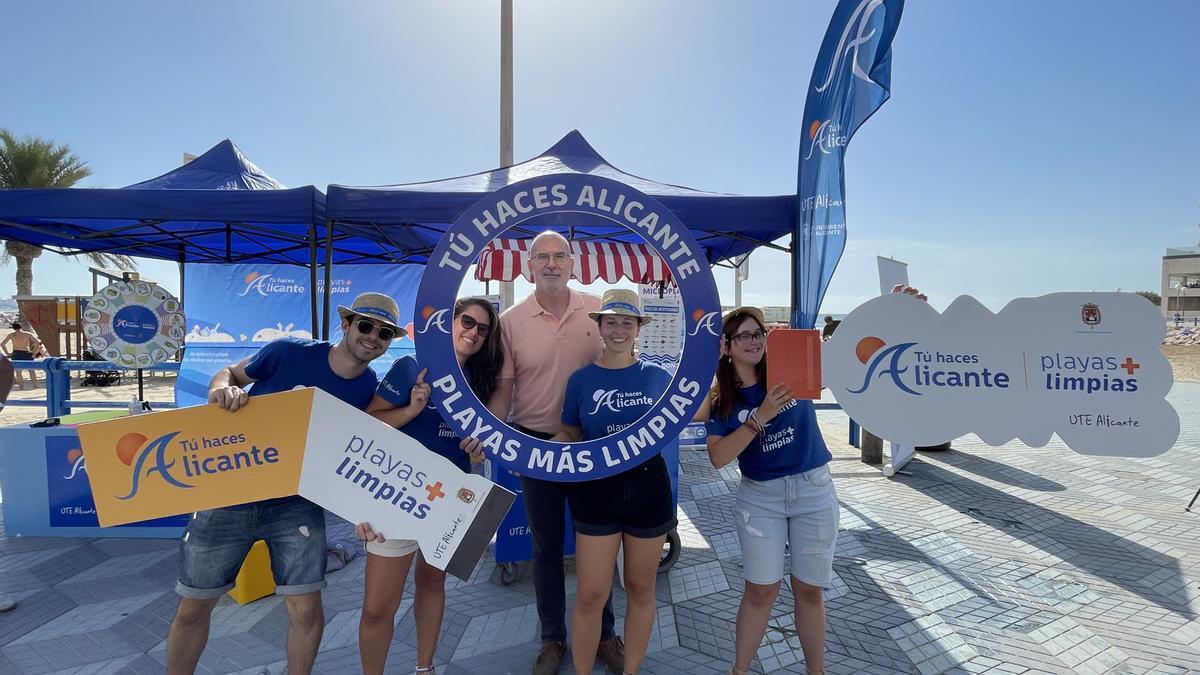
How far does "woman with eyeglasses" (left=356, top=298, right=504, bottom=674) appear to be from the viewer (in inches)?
77.0

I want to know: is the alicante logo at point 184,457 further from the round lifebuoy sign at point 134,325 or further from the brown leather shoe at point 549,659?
the round lifebuoy sign at point 134,325

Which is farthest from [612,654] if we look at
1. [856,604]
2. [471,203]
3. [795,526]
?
[471,203]

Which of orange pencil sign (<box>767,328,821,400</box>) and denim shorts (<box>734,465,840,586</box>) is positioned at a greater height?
orange pencil sign (<box>767,328,821,400</box>)

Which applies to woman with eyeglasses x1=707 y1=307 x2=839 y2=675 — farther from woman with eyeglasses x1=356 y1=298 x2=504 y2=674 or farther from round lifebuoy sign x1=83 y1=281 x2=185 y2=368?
round lifebuoy sign x1=83 y1=281 x2=185 y2=368

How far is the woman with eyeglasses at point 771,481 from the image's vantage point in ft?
6.68

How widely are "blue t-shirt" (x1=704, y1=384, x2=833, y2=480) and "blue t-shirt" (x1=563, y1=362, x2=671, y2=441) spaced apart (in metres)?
0.29

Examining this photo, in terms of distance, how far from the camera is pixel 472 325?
2.10m

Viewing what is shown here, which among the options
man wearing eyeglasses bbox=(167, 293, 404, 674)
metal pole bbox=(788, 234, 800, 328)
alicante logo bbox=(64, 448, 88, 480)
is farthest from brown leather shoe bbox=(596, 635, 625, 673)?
alicante logo bbox=(64, 448, 88, 480)

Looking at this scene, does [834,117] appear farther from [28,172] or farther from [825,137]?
[28,172]

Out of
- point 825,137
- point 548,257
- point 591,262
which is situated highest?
point 825,137

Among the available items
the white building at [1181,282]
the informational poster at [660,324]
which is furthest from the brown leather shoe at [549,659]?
the white building at [1181,282]

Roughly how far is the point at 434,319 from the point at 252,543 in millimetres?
1027

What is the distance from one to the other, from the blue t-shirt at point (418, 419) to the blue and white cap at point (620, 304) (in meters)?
0.67

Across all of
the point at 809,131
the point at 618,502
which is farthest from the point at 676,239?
the point at 809,131
